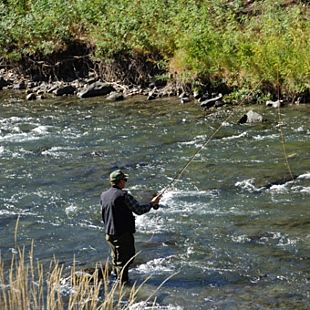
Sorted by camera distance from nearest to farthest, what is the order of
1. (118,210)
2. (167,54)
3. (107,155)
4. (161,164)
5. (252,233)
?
1. (118,210)
2. (252,233)
3. (161,164)
4. (107,155)
5. (167,54)

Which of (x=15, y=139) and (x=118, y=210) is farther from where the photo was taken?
(x=15, y=139)

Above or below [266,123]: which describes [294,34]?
above

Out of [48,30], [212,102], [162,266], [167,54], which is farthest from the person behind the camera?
[48,30]

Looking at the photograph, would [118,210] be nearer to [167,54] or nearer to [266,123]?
[266,123]

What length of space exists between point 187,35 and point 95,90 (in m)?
3.46

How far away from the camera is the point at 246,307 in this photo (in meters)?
8.46

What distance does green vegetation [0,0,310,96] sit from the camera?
66.8ft

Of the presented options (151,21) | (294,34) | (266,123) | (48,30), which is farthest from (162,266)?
(48,30)

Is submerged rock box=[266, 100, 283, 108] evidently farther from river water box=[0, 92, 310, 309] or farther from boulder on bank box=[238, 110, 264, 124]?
boulder on bank box=[238, 110, 264, 124]

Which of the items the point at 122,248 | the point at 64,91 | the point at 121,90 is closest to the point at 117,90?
the point at 121,90

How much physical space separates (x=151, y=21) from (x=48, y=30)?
13.5 feet

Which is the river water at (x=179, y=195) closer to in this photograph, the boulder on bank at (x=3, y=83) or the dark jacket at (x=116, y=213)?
the dark jacket at (x=116, y=213)

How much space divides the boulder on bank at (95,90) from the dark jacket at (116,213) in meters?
14.5

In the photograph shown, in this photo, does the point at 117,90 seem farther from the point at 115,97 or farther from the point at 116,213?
the point at 116,213
